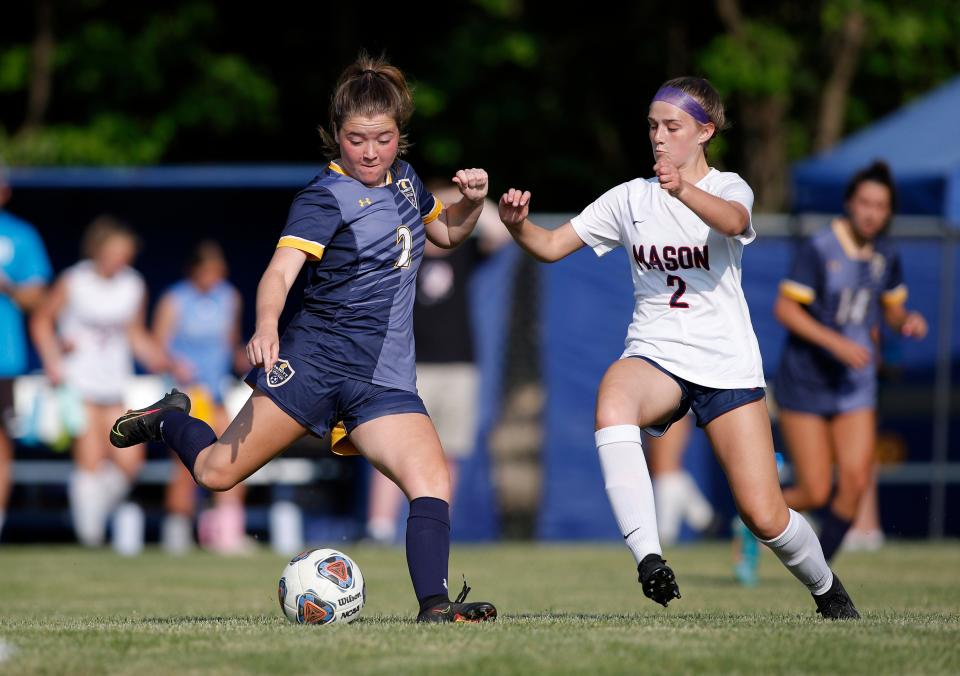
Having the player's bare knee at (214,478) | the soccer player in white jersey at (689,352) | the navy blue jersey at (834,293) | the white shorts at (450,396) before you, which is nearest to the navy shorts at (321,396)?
the player's bare knee at (214,478)

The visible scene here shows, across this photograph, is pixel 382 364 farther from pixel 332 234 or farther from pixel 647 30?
pixel 647 30

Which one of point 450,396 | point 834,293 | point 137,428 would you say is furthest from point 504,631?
point 450,396

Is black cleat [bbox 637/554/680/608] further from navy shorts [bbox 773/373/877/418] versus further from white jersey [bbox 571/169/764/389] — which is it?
navy shorts [bbox 773/373/877/418]

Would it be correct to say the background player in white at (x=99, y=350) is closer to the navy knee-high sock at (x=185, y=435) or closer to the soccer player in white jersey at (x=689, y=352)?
the navy knee-high sock at (x=185, y=435)

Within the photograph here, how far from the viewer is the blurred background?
13.3 metres

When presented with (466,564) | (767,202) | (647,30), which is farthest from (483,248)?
(647,30)

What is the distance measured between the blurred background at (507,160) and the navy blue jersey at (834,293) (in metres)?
2.60

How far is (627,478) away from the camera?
602 centimetres

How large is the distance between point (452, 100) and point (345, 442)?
16.0m

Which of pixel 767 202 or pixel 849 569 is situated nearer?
pixel 849 569

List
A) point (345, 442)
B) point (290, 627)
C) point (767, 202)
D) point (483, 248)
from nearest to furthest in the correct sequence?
point (290, 627), point (345, 442), point (483, 248), point (767, 202)

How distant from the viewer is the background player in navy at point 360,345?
231 inches

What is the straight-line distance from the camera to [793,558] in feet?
20.4

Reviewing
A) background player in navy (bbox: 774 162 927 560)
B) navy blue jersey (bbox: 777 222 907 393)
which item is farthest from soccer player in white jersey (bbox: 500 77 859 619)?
navy blue jersey (bbox: 777 222 907 393)
